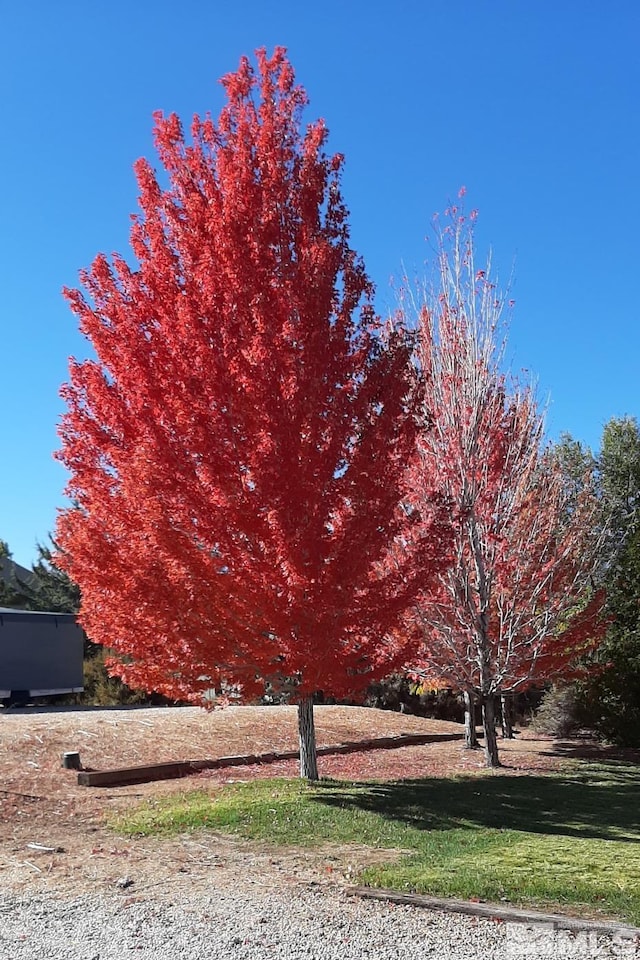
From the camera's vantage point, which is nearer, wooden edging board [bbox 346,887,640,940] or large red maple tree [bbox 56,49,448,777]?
wooden edging board [bbox 346,887,640,940]

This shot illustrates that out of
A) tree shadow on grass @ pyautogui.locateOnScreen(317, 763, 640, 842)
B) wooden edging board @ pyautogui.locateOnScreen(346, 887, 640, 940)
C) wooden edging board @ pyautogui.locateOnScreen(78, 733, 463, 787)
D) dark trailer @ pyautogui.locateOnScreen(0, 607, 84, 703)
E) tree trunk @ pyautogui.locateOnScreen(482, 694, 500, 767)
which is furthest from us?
dark trailer @ pyautogui.locateOnScreen(0, 607, 84, 703)

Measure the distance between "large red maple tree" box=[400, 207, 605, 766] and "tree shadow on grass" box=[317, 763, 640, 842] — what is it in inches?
80.1

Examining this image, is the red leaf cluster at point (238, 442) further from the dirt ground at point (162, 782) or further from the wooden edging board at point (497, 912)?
the wooden edging board at point (497, 912)

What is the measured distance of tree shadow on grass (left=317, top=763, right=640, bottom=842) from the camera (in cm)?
850

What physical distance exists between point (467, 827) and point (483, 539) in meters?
5.99

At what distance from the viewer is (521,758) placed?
1531 centimetres

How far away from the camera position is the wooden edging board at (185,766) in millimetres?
10930

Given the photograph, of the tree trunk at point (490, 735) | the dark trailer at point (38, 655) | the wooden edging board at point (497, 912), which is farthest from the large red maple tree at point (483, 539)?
the dark trailer at point (38, 655)

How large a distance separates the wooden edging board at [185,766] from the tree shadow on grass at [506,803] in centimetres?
253

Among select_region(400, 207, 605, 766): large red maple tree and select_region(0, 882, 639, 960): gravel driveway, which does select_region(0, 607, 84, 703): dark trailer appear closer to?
select_region(400, 207, 605, 766): large red maple tree

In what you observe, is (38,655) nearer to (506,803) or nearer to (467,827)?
(506,803)

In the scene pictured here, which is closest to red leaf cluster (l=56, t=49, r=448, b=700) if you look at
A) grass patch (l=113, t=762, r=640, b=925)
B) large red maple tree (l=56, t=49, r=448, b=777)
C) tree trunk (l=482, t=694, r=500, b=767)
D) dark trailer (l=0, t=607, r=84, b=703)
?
large red maple tree (l=56, t=49, r=448, b=777)

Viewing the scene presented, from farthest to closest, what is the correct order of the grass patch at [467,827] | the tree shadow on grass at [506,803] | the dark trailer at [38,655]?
the dark trailer at [38,655] → the tree shadow on grass at [506,803] → the grass patch at [467,827]

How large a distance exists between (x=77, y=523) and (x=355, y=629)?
11.1ft
